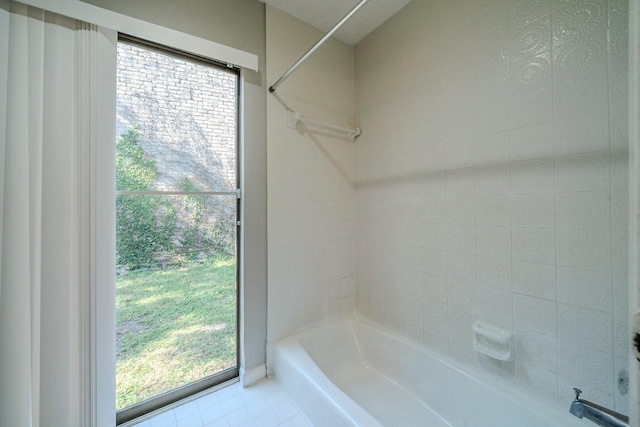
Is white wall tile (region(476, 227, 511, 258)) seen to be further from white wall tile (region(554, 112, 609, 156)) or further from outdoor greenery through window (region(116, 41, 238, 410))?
outdoor greenery through window (region(116, 41, 238, 410))

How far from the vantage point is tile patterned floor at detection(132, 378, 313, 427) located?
4.07 feet

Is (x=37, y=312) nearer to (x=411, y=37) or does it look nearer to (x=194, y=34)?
(x=194, y=34)

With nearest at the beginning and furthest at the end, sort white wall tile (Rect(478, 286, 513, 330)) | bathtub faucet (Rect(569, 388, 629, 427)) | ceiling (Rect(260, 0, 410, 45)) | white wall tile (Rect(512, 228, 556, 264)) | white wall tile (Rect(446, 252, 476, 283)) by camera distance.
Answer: bathtub faucet (Rect(569, 388, 629, 427))
white wall tile (Rect(512, 228, 556, 264))
white wall tile (Rect(478, 286, 513, 330))
white wall tile (Rect(446, 252, 476, 283))
ceiling (Rect(260, 0, 410, 45))

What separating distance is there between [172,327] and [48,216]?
749mm

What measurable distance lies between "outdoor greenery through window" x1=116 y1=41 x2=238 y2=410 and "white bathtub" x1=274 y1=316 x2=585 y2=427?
0.50m

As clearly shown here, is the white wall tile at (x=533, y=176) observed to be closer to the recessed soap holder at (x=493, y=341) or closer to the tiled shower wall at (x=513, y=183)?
the tiled shower wall at (x=513, y=183)

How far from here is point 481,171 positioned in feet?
4.16

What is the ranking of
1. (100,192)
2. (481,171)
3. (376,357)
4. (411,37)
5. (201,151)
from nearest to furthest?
(100,192), (481,171), (201,151), (411,37), (376,357)

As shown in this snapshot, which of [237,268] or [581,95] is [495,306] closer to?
[581,95]

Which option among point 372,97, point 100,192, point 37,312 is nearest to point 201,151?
point 100,192

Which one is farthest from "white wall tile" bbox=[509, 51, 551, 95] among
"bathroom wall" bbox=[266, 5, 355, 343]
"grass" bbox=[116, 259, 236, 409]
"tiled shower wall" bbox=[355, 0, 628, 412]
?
"grass" bbox=[116, 259, 236, 409]

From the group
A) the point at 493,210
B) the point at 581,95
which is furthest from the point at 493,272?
the point at 581,95

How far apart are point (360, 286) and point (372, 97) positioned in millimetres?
1393

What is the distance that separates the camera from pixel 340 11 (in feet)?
5.27
